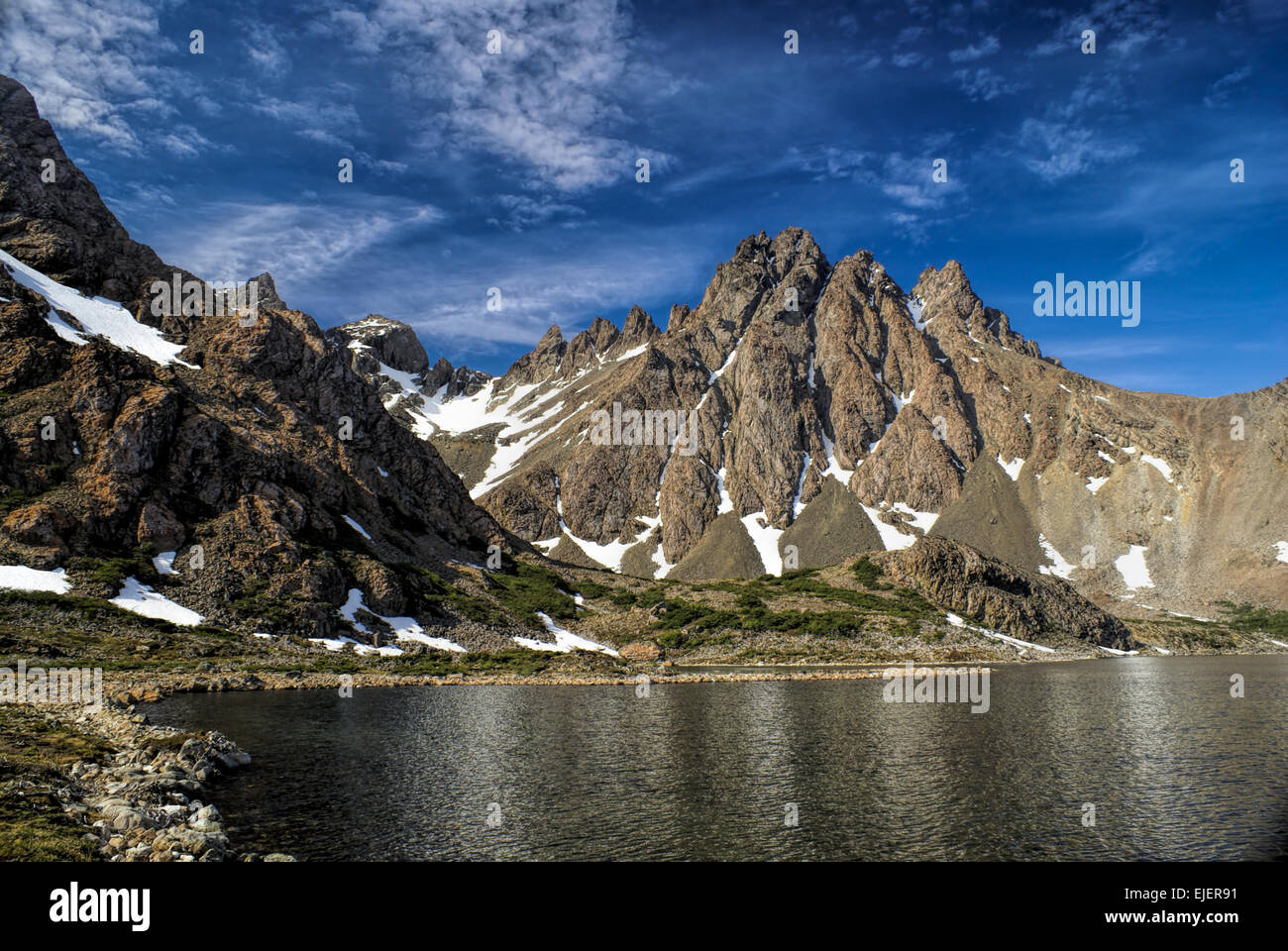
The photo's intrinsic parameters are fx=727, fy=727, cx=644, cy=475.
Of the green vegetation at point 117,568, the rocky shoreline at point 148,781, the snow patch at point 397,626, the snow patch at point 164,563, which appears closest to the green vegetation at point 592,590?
the snow patch at point 397,626

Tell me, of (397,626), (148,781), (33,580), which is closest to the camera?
(148,781)

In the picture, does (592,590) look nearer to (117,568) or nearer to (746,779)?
(117,568)

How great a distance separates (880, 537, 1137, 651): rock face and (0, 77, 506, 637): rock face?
10109 cm

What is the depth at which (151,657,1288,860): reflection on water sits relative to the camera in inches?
1056

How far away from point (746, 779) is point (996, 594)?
5609 inches

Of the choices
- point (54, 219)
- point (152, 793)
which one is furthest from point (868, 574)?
point (54, 219)

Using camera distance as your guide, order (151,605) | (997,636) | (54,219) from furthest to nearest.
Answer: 1. (54,219)
2. (997,636)
3. (151,605)

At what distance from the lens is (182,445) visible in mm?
109500

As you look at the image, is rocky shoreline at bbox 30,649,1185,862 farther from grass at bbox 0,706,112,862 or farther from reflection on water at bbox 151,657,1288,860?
reflection on water at bbox 151,657,1288,860

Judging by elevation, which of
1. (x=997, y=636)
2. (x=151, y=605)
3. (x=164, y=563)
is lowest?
(x=997, y=636)

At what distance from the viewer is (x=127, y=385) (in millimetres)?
109875

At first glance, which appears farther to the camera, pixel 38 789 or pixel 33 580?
pixel 33 580

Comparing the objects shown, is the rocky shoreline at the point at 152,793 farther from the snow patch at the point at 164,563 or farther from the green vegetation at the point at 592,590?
the green vegetation at the point at 592,590
